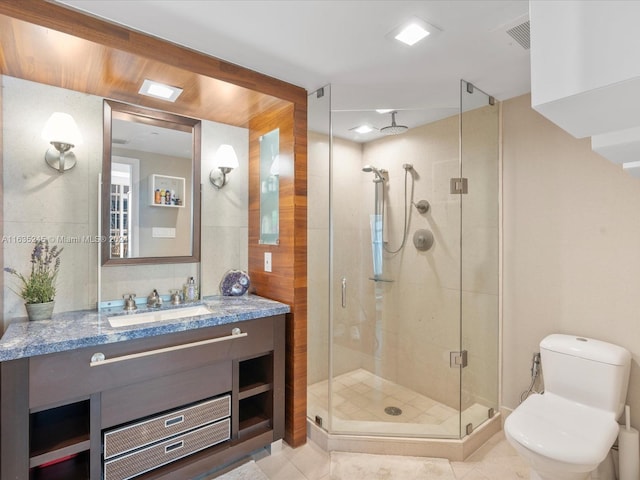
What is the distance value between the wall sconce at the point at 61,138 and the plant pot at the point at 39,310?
750 mm

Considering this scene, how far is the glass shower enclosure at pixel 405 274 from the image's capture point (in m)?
2.45

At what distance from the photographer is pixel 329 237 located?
2.56 metres

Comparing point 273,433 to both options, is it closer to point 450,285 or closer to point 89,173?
point 450,285

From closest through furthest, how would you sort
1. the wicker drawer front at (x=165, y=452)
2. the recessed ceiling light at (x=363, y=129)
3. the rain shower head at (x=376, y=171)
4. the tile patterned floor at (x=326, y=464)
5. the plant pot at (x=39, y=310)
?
the wicker drawer front at (x=165, y=452) → the plant pot at (x=39, y=310) → the tile patterned floor at (x=326, y=464) → the recessed ceiling light at (x=363, y=129) → the rain shower head at (x=376, y=171)

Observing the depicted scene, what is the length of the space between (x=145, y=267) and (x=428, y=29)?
214 cm

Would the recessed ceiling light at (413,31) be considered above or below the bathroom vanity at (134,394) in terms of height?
above

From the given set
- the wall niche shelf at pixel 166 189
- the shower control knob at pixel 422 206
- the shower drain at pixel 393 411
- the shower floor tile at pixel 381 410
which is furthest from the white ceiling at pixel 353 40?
the shower drain at pixel 393 411

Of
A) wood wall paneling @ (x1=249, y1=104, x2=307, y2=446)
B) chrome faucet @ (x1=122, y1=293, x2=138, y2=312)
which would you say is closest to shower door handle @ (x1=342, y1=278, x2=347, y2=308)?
wood wall paneling @ (x1=249, y1=104, x2=307, y2=446)

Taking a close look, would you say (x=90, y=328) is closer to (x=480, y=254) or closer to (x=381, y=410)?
(x=381, y=410)

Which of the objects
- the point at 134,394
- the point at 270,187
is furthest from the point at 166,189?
the point at 134,394

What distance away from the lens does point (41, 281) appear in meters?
1.82

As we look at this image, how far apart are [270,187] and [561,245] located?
202 centimetres

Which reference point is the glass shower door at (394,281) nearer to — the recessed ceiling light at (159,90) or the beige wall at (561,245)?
the beige wall at (561,245)

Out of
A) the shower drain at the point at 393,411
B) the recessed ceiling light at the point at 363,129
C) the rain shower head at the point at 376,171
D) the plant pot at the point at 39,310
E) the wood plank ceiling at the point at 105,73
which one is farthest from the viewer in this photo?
the rain shower head at the point at 376,171
